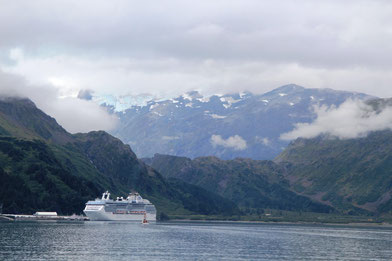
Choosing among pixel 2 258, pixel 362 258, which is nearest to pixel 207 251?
pixel 362 258

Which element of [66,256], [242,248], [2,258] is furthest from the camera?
[242,248]

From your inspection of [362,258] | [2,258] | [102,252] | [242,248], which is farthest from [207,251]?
[2,258]

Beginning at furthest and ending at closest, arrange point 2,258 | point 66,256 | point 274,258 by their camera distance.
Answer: point 274,258, point 66,256, point 2,258

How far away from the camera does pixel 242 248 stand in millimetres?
180250

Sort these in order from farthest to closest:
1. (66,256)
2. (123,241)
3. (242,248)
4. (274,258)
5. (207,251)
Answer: (123,241), (242,248), (207,251), (274,258), (66,256)

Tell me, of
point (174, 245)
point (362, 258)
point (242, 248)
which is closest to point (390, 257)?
point (362, 258)

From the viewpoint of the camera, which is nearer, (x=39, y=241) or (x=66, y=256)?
(x=66, y=256)

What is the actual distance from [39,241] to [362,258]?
9715 cm

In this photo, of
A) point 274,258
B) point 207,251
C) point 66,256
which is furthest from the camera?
point 207,251

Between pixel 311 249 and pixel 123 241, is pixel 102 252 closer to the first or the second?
pixel 123 241

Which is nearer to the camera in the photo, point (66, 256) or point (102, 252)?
point (66, 256)

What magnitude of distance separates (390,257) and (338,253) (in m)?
15.8

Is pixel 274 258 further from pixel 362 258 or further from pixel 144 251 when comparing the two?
pixel 144 251

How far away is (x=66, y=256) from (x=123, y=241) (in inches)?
2089
